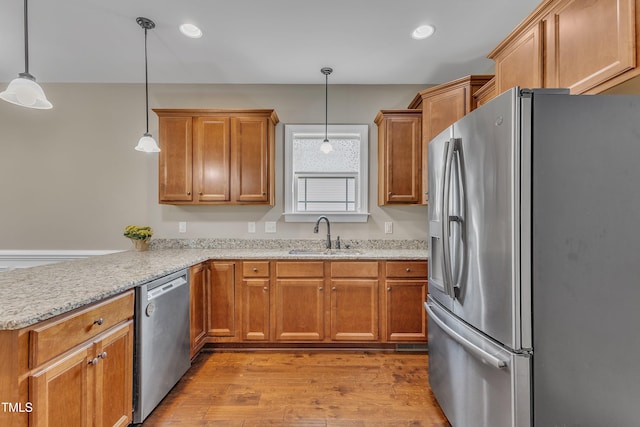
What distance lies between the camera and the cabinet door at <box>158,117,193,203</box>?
9.55ft

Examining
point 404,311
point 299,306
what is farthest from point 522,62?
point 299,306

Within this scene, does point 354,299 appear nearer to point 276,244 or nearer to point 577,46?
point 276,244

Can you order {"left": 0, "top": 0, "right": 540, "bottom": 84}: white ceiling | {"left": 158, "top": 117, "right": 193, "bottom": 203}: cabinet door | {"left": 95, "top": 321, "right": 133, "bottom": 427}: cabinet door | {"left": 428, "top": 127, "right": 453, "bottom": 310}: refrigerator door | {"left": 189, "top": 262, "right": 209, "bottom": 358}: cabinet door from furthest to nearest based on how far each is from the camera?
{"left": 158, "top": 117, "right": 193, "bottom": 203}: cabinet door, {"left": 189, "top": 262, "right": 209, "bottom": 358}: cabinet door, {"left": 0, "top": 0, "right": 540, "bottom": 84}: white ceiling, {"left": 428, "top": 127, "right": 453, "bottom": 310}: refrigerator door, {"left": 95, "top": 321, "right": 133, "bottom": 427}: cabinet door

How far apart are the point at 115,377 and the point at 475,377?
1.84 meters

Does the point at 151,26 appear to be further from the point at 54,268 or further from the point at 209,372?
the point at 209,372

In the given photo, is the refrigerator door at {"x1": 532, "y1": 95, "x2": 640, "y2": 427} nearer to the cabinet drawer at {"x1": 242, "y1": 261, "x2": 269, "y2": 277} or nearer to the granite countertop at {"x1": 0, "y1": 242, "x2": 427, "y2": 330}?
the granite countertop at {"x1": 0, "y1": 242, "x2": 427, "y2": 330}

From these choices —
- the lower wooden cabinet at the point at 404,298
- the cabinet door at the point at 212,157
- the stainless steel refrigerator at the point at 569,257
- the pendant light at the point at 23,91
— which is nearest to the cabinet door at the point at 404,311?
the lower wooden cabinet at the point at 404,298

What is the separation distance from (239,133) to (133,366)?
7.04ft

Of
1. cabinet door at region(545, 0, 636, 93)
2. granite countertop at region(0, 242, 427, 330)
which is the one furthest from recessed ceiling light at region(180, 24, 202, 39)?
cabinet door at region(545, 0, 636, 93)

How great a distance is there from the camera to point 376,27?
2.27 m

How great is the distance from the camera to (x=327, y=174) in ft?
10.9

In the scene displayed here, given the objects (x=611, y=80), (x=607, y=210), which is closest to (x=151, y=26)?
(x=611, y=80)

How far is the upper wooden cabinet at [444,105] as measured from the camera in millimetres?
2537

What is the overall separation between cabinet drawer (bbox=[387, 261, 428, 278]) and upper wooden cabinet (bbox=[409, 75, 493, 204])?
2.10ft
